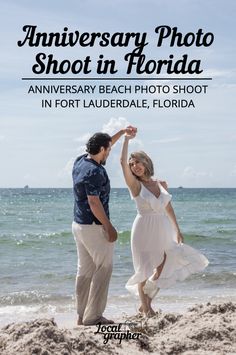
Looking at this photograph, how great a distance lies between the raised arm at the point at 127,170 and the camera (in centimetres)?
629

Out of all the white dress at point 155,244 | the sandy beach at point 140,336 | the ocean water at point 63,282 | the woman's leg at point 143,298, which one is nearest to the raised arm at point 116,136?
the white dress at point 155,244

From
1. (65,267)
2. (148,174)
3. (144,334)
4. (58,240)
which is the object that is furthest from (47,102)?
(58,240)

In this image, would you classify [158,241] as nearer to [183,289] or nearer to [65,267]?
[183,289]

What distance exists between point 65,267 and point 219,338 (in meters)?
7.56

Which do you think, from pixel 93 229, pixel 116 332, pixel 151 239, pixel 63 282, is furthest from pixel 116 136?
pixel 63 282

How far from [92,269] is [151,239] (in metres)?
0.78

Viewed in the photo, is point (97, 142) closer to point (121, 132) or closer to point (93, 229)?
point (121, 132)

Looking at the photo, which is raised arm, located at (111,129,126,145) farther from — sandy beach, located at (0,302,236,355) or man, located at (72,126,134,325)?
sandy beach, located at (0,302,236,355)

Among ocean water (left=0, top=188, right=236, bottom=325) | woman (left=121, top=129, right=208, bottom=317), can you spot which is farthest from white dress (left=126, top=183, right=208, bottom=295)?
ocean water (left=0, top=188, right=236, bottom=325)

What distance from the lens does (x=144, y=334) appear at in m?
5.43

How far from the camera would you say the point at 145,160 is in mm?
6395

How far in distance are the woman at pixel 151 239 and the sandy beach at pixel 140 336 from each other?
509 mm

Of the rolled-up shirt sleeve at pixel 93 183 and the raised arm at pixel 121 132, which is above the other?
the raised arm at pixel 121 132

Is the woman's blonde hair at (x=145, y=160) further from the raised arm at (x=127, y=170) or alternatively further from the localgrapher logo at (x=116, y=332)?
the localgrapher logo at (x=116, y=332)
